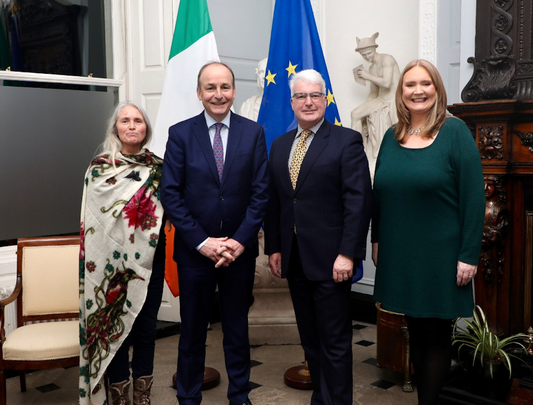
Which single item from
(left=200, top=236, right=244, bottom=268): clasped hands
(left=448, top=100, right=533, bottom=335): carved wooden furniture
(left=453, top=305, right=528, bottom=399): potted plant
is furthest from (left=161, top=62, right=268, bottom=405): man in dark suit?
(left=448, top=100, right=533, bottom=335): carved wooden furniture

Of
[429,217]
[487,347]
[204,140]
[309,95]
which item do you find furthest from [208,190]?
[487,347]

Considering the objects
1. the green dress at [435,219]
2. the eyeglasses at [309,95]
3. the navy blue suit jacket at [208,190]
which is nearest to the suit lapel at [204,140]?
the navy blue suit jacket at [208,190]

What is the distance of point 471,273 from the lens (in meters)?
1.87

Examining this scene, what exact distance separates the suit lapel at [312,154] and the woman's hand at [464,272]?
677mm

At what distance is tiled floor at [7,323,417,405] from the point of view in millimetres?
2625

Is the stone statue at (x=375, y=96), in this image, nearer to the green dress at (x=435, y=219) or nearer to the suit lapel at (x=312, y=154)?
the suit lapel at (x=312, y=154)

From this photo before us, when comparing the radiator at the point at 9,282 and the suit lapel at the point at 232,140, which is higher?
the suit lapel at the point at 232,140

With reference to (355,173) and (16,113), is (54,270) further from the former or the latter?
(355,173)

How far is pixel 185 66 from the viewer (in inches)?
123

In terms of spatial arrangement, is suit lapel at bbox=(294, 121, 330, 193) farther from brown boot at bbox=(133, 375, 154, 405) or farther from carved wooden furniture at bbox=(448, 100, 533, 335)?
brown boot at bbox=(133, 375, 154, 405)

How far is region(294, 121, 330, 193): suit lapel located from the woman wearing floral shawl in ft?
2.21

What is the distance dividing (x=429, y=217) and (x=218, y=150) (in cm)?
93

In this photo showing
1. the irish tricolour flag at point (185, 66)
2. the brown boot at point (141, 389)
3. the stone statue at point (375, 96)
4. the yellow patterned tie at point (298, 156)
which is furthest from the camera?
the stone statue at point (375, 96)

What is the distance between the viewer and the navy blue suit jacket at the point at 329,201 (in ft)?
6.78
